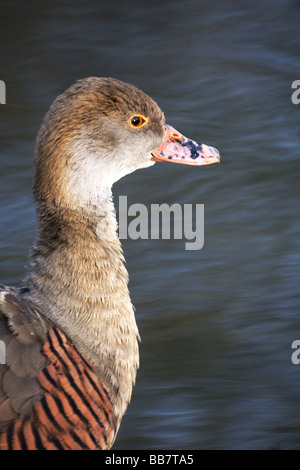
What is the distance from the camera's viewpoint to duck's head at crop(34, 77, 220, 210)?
3891 millimetres

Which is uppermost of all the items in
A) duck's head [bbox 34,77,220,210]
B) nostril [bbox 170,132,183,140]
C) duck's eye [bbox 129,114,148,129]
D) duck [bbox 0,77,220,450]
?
nostril [bbox 170,132,183,140]

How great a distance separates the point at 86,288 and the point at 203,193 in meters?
3.44

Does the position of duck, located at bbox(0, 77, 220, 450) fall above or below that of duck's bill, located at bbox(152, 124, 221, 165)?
below

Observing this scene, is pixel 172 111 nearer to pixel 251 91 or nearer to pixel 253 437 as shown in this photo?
pixel 251 91

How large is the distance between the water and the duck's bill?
4.68 feet

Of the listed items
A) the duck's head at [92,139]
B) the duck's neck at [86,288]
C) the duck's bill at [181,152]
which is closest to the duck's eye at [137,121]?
the duck's head at [92,139]

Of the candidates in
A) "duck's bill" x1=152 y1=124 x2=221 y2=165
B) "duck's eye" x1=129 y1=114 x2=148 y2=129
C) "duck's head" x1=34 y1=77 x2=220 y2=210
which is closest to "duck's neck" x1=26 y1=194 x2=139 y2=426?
"duck's head" x1=34 y1=77 x2=220 y2=210

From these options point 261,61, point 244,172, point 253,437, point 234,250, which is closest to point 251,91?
point 261,61

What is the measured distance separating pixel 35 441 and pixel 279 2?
23.3 feet

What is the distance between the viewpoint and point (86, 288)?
154 inches

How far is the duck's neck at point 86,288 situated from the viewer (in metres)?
3.87

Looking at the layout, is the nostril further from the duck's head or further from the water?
the water

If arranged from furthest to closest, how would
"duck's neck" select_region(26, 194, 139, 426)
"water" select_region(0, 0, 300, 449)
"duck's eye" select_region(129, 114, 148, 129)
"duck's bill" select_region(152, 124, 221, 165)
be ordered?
"water" select_region(0, 0, 300, 449) < "duck's bill" select_region(152, 124, 221, 165) < "duck's eye" select_region(129, 114, 148, 129) < "duck's neck" select_region(26, 194, 139, 426)

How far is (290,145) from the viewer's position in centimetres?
766
